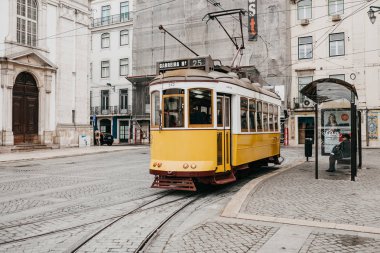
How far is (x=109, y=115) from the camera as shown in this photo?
4872cm

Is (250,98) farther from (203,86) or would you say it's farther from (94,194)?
(94,194)

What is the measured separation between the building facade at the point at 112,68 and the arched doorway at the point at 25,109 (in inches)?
726

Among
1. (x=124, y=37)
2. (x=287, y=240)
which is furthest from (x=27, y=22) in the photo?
(x=287, y=240)

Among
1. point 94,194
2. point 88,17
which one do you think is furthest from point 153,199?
point 88,17

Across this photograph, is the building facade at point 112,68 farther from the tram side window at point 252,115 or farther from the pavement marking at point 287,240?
the pavement marking at point 287,240

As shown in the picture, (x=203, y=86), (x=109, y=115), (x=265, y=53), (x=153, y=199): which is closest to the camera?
(x=153, y=199)

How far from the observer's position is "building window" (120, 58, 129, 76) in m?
48.4

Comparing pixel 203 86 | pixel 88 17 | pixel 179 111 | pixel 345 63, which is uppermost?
pixel 88 17

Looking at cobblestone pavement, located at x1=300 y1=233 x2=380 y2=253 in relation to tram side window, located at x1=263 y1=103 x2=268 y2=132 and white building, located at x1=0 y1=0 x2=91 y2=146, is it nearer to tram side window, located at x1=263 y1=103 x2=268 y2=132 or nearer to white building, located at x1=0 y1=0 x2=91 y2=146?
tram side window, located at x1=263 y1=103 x2=268 y2=132

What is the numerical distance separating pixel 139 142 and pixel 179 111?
3658cm

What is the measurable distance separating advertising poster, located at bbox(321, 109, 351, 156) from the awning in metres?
0.77

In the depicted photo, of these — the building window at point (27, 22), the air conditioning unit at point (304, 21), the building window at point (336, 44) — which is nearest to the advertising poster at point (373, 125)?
the building window at point (336, 44)

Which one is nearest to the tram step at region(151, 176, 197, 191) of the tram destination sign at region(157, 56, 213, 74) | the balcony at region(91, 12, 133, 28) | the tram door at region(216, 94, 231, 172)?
the tram door at region(216, 94, 231, 172)

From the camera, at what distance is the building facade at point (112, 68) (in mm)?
48125
